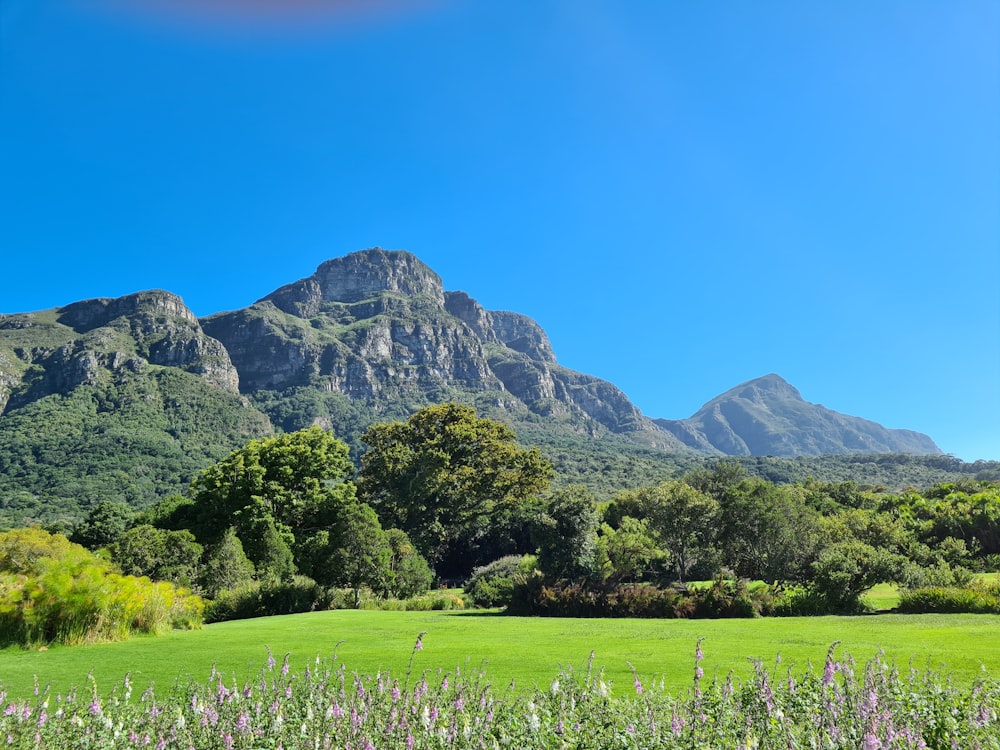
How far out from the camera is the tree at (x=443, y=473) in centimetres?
3731

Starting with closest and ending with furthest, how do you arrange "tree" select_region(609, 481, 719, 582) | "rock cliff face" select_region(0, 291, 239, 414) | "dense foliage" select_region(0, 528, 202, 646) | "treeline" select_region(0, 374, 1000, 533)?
1. "dense foliage" select_region(0, 528, 202, 646)
2. "tree" select_region(609, 481, 719, 582)
3. "treeline" select_region(0, 374, 1000, 533)
4. "rock cliff face" select_region(0, 291, 239, 414)

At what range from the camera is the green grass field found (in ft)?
25.0

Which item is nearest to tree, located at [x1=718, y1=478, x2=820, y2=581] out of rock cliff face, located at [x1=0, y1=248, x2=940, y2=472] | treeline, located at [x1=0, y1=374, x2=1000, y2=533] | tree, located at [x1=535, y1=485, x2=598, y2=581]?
tree, located at [x1=535, y1=485, x2=598, y2=581]

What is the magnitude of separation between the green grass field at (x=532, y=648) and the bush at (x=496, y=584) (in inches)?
270

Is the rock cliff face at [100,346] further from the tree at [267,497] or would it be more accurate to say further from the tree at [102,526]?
the tree at [267,497]

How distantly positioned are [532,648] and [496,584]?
45.7 feet

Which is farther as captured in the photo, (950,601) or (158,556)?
(158,556)

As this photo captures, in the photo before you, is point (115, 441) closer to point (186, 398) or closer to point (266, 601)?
point (186, 398)

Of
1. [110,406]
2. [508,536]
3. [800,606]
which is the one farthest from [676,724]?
[110,406]

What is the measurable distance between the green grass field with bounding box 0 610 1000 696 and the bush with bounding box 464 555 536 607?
685cm

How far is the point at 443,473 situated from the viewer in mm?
37312

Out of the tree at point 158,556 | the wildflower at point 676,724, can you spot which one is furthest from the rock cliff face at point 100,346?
the wildflower at point 676,724

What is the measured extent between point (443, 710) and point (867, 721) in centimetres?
282

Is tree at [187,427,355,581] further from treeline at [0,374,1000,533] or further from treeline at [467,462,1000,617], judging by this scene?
treeline at [0,374,1000,533]
